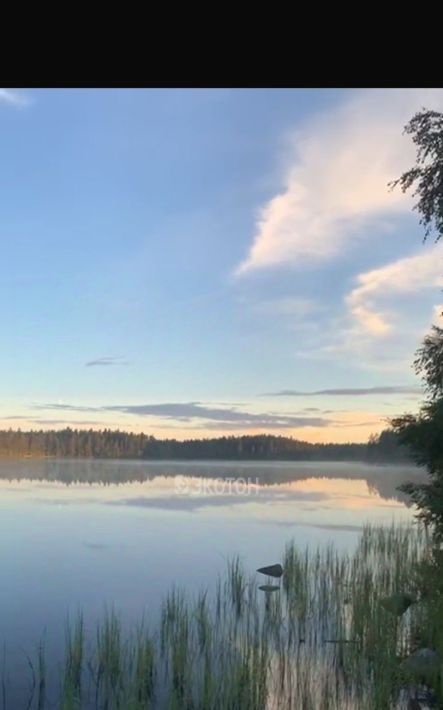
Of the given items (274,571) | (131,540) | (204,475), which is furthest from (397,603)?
(204,475)

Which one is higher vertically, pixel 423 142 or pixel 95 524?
pixel 423 142

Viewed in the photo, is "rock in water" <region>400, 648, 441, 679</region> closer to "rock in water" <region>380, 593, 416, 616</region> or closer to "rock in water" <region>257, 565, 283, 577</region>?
"rock in water" <region>380, 593, 416, 616</region>

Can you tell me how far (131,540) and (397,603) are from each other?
1116cm

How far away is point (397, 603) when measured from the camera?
8.16 meters

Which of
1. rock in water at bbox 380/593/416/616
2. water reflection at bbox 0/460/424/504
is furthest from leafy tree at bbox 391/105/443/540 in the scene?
water reflection at bbox 0/460/424/504

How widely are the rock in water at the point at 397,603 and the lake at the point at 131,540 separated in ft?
12.0

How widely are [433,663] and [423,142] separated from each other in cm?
790

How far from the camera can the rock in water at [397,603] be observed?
8055 millimetres

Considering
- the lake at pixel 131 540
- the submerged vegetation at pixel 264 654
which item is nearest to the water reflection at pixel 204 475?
the lake at pixel 131 540

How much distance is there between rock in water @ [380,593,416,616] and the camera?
8055 mm

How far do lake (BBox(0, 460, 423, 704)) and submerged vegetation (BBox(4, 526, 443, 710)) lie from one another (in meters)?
1.20
